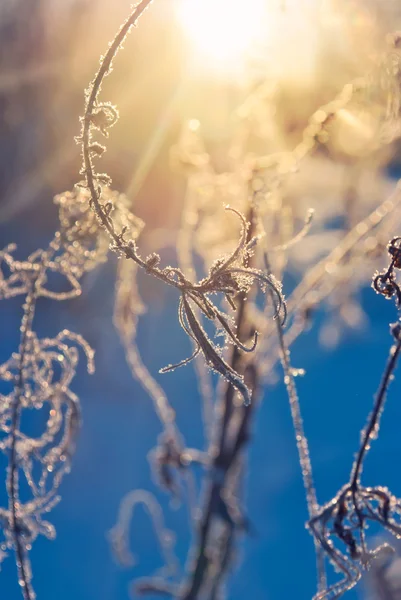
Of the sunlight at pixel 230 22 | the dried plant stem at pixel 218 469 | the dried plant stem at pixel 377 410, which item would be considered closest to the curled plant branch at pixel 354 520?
the dried plant stem at pixel 377 410

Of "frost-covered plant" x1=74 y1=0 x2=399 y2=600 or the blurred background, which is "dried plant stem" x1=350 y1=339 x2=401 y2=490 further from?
the blurred background

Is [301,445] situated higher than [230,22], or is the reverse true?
[230,22]

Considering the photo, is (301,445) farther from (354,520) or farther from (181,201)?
(181,201)

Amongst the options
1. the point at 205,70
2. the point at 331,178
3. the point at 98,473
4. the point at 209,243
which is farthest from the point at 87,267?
the point at 98,473

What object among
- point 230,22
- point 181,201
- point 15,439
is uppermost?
point 181,201

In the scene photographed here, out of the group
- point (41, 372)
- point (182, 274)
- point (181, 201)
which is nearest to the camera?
point (182, 274)

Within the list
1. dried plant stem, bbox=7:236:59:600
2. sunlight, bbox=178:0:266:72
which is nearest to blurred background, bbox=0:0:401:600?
sunlight, bbox=178:0:266:72

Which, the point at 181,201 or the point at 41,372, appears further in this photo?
the point at 181,201

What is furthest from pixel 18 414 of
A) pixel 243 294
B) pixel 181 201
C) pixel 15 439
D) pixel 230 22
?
pixel 181 201
